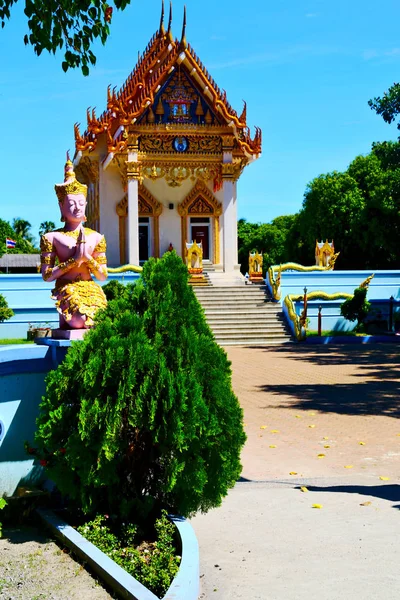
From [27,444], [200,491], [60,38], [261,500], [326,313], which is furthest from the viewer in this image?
[326,313]

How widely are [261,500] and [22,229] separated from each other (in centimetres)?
7338

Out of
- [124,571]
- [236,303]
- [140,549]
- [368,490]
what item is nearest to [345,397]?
[368,490]

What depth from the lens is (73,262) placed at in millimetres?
6559

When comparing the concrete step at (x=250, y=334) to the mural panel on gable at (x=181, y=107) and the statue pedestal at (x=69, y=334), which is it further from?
the statue pedestal at (x=69, y=334)

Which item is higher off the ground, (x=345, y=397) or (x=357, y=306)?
(x=357, y=306)

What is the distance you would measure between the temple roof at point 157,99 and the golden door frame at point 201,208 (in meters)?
2.36

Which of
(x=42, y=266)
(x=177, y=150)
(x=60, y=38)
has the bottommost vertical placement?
(x=42, y=266)

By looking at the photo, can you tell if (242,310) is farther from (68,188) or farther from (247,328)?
(68,188)

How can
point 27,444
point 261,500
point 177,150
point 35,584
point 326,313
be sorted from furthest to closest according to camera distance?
point 177,150 < point 326,313 < point 261,500 < point 27,444 < point 35,584

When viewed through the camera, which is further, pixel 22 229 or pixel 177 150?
pixel 22 229

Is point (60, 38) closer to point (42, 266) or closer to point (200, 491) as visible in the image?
point (42, 266)

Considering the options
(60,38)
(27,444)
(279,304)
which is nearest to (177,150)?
(279,304)

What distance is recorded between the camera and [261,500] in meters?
5.91

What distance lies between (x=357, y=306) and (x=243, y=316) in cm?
335
